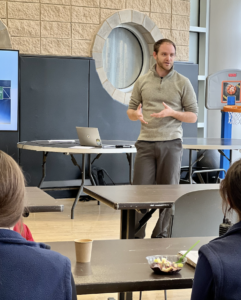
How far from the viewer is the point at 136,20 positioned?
6320 millimetres

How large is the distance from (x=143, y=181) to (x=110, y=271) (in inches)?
81.2

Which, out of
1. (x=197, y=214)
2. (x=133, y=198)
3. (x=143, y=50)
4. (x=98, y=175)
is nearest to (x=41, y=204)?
(x=133, y=198)

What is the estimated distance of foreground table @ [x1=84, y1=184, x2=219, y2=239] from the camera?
2.12 m

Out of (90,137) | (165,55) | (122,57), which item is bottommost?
(90,137)

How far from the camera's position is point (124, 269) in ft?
4.19

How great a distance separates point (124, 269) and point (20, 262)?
1.41 feet

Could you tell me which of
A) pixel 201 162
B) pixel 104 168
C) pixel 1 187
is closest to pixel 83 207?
pixel 104 168

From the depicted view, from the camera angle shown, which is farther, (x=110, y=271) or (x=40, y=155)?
(x=40, y=155)

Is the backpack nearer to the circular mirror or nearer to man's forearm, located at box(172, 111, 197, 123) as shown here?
the circular mirror

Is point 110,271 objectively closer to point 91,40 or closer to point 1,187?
point 1,187

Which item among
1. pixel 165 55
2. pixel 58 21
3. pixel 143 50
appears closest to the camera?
pixel 165 55

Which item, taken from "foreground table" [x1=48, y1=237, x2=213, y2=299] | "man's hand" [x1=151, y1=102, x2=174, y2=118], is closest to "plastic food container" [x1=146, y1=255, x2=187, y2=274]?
"foreground table" [x1=48, y1=237, x2=213, y2=299]

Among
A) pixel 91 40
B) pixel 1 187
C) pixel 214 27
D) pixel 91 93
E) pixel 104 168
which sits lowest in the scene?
pixel 104 168

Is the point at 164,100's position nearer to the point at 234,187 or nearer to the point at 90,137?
the point at 90,137
